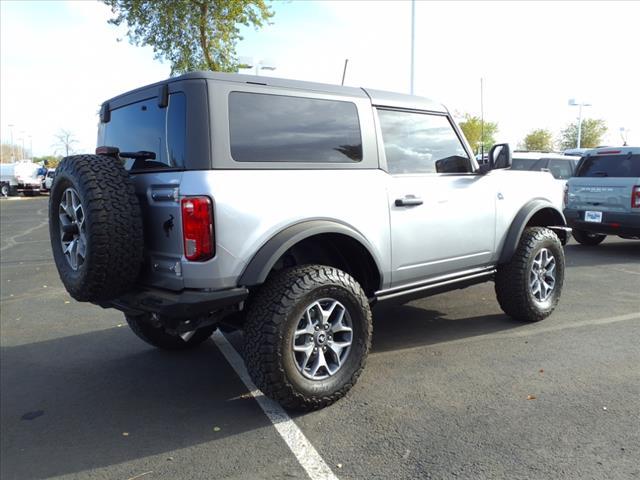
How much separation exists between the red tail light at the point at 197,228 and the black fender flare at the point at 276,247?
0.27 meters

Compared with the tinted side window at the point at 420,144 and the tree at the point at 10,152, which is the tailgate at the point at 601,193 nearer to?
the tinted side window at the point at 420,144

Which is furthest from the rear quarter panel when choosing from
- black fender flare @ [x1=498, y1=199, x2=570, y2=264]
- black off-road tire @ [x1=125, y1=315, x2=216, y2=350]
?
black fender flare @ [x1=498, y1=199, x2=570, y2=264]

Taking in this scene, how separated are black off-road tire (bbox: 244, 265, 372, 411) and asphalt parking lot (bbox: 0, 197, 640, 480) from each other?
0.51 feet

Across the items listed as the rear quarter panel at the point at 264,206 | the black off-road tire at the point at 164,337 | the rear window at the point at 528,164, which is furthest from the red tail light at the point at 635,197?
the black off-road tire at the point at 164,337

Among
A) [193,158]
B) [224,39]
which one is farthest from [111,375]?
[224,39]

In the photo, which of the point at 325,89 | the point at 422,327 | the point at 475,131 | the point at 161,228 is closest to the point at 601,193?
the point at 422,327

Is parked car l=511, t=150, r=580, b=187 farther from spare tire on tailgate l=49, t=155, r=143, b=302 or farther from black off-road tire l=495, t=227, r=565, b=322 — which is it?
spare tire on tailgate l=49, t=155, r=143, b=302

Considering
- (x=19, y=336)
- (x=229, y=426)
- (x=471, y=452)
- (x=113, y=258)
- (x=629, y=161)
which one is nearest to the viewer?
(x=471, y=452)

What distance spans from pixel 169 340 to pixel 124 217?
1.81 m

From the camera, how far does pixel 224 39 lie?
17.2 meters

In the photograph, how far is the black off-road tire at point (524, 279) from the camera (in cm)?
475

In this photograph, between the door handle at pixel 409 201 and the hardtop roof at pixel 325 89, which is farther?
the door handle at pixel 409 201

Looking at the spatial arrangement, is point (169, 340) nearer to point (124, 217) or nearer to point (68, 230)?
point (68, 230)

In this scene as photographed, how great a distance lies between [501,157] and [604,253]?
5.94m
